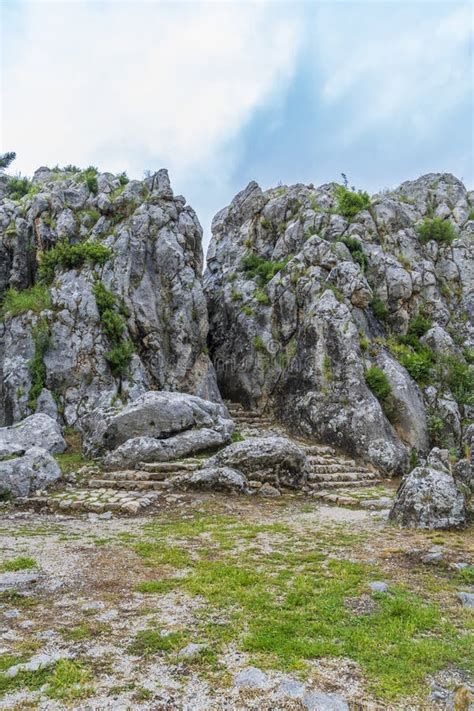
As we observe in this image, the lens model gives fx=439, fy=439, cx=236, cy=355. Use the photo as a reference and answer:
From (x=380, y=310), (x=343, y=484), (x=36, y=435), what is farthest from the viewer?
(x=380, y=310)

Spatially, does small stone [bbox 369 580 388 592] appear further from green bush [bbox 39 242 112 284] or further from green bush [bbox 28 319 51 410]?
green bush [bbox 39 242 112 284]

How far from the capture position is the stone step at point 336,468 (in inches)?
648

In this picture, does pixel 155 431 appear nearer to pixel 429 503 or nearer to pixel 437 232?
pixel 429 503

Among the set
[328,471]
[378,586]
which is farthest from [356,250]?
[378,586]

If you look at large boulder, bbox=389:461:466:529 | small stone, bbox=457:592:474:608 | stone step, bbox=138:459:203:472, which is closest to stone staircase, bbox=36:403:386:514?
stone step, bbox=138:459:203:472

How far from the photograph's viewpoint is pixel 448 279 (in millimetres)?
28516

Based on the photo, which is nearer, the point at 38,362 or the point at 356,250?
the point at 38,362

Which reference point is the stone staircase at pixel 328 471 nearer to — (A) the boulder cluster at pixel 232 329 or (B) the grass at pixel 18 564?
(A) the boulder cluster at pixel 232 329

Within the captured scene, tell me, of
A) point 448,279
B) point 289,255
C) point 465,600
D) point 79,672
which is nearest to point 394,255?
point 448,279

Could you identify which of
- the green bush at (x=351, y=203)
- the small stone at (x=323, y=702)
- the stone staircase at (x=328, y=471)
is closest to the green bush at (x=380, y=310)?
the green bush at (x=351, y=203)

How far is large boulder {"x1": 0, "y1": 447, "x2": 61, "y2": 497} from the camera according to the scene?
1233 cm

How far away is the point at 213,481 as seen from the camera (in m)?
13.1

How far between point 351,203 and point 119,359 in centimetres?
1911

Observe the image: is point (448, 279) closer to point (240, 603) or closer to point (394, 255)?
point (394, 255)
